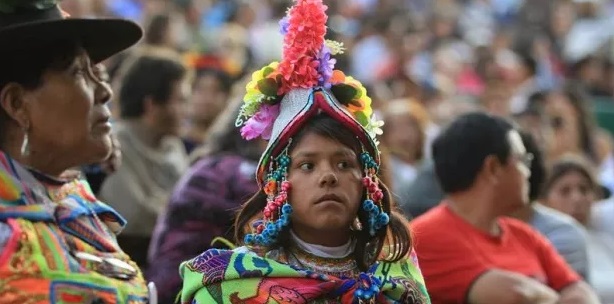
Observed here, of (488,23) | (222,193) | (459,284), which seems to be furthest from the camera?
(488,23)

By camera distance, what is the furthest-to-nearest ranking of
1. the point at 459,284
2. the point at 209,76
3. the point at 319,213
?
the point at 209,76 < the point at 459,284 < the point at 319,213

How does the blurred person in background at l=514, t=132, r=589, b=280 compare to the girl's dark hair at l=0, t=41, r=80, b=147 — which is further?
the blurred person in background at l=514, t=132, r=589, b=280

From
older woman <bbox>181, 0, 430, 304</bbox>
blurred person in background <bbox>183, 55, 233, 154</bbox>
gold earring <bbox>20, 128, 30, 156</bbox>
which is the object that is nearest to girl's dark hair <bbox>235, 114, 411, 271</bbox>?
older woman <bbox>181, 0, 430, 304</bbox>

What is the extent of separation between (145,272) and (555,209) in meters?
2.82

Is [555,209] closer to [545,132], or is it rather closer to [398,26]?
[545,132]

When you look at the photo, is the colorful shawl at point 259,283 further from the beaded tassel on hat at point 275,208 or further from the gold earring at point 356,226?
the gold earring at point 356,226

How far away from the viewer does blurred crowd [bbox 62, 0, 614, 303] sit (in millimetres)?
6316

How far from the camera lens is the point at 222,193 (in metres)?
6.20

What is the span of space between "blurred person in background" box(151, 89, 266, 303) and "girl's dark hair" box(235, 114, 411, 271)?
5.02 ft

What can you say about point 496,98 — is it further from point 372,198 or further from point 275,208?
point 275,208

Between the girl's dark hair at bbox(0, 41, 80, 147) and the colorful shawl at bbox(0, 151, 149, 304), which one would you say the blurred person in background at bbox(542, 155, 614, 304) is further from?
the girl's dark hair at bbox(0, 41, 80, 147)

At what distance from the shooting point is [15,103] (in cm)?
449

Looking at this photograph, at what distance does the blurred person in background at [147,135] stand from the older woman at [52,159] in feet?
8.83

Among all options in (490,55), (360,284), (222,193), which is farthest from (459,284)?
(490,55)
